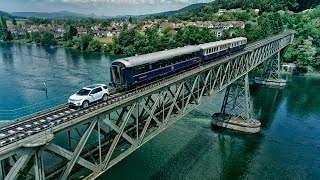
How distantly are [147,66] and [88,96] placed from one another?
9.65 metres

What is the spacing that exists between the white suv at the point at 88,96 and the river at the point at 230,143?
1.39 metres

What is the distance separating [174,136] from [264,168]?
14.4m

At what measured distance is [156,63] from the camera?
35188mm

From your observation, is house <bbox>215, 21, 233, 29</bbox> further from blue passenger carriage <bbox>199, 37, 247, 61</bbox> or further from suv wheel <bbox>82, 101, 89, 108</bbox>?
suv wheel <bbox>82, 101, 89, 108</bbox>

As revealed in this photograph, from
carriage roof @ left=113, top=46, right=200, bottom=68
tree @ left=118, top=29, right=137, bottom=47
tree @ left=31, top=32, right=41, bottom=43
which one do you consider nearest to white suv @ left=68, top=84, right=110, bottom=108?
carriage roof @ left=113, top=46, right=200, bottom=68

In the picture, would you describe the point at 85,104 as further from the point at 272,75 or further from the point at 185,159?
the point at 272,75

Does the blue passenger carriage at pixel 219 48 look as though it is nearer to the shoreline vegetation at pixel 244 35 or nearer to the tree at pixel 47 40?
the shoreline vegetation at pixel 244 35

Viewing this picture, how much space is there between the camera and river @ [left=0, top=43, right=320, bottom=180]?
40.1 meters

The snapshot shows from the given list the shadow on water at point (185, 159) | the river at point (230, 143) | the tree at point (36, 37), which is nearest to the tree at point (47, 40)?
the tree at point (36, 37)

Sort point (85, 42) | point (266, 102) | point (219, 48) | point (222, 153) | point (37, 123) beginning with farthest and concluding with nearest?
1. point (85, 42)
2. point (266, 102)
3. point (219, 48)
4. point (222, 153)
5. point (37, 123)

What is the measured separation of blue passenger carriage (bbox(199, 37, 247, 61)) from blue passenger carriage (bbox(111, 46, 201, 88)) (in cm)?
403

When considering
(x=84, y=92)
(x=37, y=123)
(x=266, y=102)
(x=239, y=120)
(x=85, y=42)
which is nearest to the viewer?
(x=37, y=123)

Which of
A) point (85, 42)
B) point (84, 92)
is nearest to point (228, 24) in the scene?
point (85, 42)

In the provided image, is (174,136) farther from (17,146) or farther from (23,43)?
(23,43)
